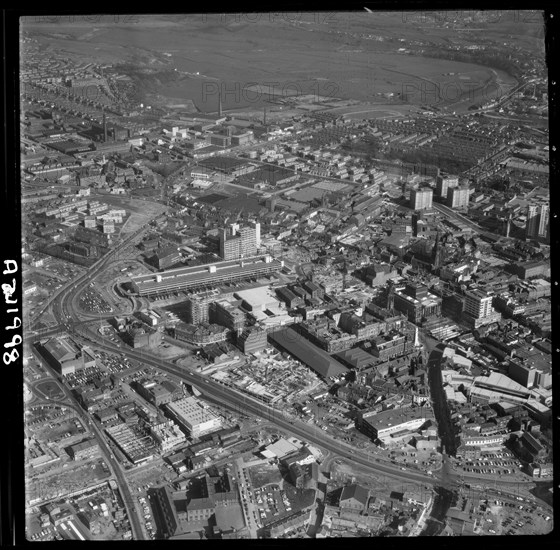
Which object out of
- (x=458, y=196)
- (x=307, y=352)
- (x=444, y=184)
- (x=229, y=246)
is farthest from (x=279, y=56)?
(x=307, y=352)

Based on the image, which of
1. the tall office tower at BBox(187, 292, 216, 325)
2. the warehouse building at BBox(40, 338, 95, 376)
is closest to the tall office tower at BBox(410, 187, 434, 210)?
the tall office tower at BBox(187, 292, 216, 325)

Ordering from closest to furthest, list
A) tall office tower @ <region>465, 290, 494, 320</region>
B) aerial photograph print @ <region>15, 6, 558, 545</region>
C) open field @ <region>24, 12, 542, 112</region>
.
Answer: aerial photograph print @ <region>15, 6, 558, 545</region> → open field @ <region>24, 12, 542, 112</region> → tall office tower @ <region>465, 290, 494, 320</region>

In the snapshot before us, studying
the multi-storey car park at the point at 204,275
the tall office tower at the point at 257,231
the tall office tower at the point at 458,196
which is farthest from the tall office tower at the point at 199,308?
the tall office tower at the point at 458,196

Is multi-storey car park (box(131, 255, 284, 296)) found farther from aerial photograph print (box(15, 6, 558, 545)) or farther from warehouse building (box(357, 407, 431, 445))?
warehouse building (box(357, 407, 431, 445))

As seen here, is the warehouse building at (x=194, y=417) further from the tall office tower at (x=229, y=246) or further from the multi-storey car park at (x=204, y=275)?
the tall office tower at (x=229, y=246)

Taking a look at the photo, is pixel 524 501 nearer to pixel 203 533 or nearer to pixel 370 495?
pixel 370 495

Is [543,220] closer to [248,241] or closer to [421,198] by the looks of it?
[421,198]

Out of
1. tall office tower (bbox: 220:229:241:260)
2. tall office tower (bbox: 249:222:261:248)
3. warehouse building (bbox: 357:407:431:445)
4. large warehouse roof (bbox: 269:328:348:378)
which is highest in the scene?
tall office tower (bbox: 249:222:261:248)

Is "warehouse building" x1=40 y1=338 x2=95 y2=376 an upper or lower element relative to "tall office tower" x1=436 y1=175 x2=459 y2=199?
lower
